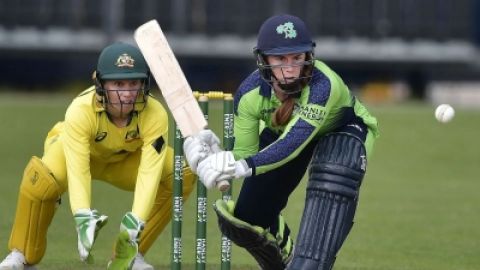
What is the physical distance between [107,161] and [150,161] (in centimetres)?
57

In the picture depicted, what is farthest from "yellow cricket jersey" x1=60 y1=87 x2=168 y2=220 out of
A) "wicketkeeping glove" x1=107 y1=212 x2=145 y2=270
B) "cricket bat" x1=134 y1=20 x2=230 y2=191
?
"cricket bat" x1=134 y1=20 x2=230 y2=191

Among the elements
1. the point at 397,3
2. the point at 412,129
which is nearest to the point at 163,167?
the point at 412,129

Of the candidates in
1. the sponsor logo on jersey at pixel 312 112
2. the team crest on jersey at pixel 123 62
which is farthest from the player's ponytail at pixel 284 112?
the team crest on jersey at pixel 123 62

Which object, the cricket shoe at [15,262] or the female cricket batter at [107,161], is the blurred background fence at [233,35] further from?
the cricket shoe at [15,262]

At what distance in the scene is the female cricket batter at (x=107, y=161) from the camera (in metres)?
6.92

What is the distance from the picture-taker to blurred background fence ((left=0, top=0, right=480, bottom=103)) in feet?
104

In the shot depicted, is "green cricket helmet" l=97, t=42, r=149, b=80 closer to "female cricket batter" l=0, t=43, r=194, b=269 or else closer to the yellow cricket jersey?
"female cricket batter" l=0, t=43, r=194, b=269

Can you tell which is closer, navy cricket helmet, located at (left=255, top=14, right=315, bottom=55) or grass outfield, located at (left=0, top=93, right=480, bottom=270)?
navy cricket helmet, located at (left=255, top=14, right=315, bottom=55)

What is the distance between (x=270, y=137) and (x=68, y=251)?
106 inches

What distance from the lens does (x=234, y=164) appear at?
6.09 meters

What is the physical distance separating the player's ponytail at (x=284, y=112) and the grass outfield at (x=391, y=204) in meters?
1.83

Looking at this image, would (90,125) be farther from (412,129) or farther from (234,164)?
(412,129)

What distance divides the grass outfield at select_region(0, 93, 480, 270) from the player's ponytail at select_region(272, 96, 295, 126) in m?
1.83

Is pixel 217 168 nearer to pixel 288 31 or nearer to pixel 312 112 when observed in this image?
pixel 312 112
